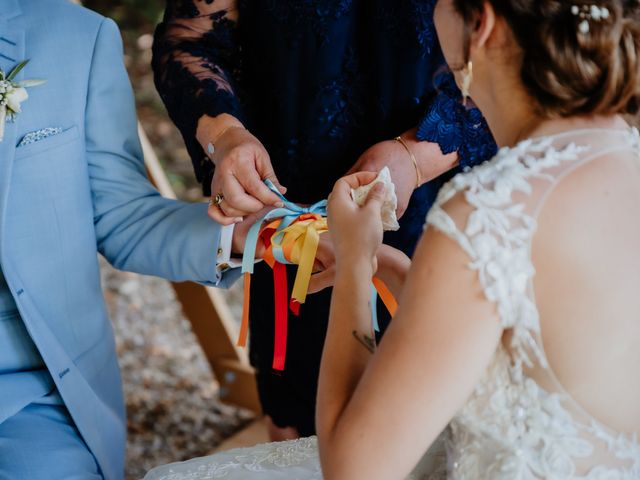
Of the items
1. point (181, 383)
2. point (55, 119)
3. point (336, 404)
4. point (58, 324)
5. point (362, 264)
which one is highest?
point (55, 119)

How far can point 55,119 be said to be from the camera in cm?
165

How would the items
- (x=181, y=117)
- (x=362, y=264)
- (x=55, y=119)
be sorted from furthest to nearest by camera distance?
(x=181, y=117), (x=55, y=119), (x=362, y=264)

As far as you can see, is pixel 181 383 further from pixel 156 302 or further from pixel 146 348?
pixel 156 302

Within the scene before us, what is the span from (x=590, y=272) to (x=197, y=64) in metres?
1.09

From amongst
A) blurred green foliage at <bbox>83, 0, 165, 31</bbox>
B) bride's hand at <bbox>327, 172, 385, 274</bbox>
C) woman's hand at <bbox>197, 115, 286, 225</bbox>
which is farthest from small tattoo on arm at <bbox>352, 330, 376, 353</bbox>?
blurred green foliage at <bbox>83, 0, 165, 31</bbox>

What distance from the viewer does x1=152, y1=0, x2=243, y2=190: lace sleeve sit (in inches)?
71.2

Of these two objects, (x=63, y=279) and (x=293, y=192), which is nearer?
(x=63, y=279)

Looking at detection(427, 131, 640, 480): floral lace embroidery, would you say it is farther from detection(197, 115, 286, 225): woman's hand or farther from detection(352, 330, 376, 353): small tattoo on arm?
detection(197, 115, 286, 225): woman's hand

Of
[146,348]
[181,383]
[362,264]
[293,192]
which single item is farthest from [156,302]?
[362,264]

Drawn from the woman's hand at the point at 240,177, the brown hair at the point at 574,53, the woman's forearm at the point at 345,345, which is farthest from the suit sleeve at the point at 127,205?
the brown hair at the point at 574,53

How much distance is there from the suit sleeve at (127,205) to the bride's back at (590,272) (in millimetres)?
822

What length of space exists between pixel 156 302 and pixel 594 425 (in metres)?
3.05

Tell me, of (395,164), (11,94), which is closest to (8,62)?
(11,94)

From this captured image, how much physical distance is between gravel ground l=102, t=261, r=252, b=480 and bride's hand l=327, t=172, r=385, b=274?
199 centimetres
